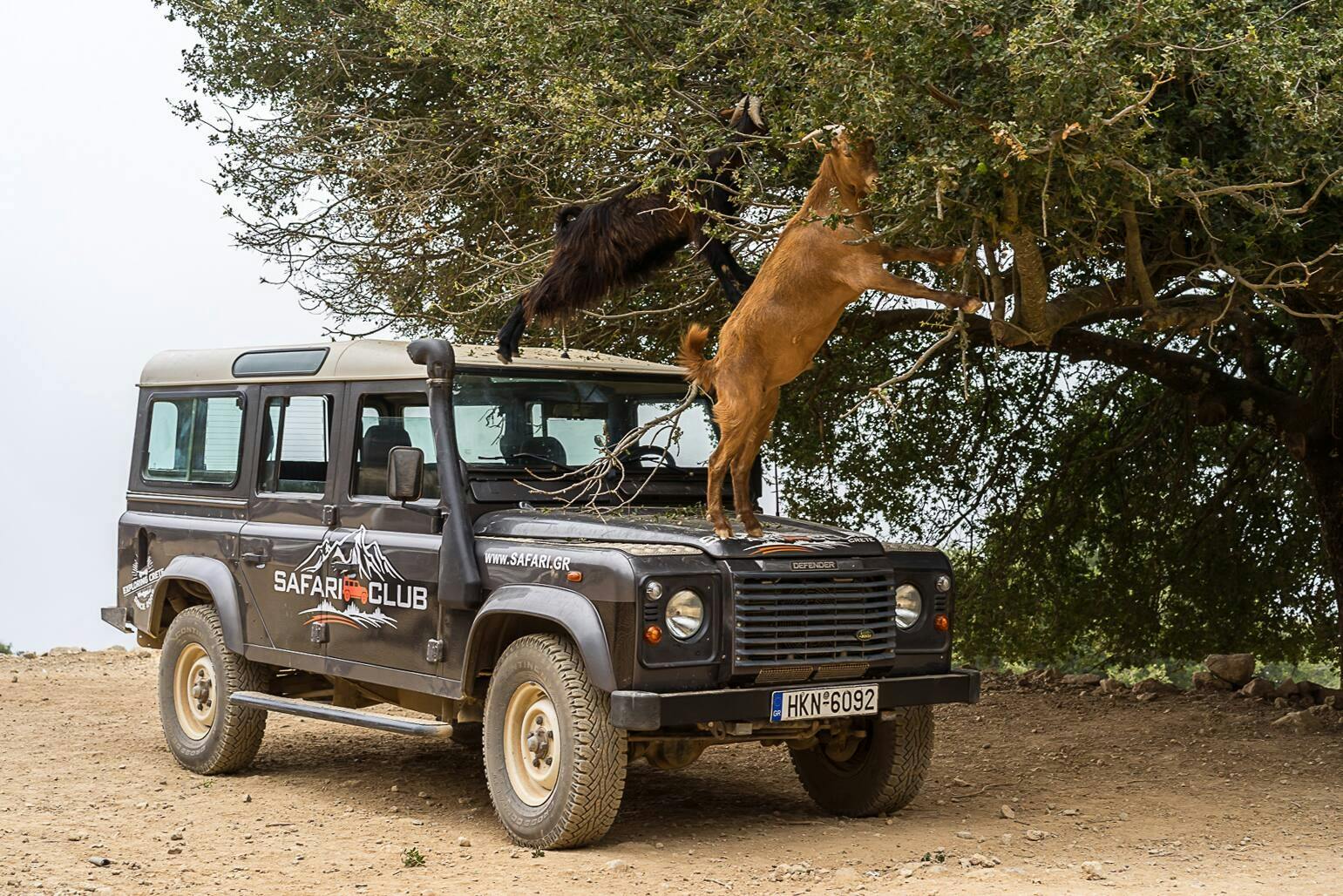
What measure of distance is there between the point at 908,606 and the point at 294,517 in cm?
339

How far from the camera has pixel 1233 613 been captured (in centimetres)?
1355

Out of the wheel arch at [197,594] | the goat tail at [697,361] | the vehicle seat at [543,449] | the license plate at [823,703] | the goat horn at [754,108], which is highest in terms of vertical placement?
the goat horn at [754,108]

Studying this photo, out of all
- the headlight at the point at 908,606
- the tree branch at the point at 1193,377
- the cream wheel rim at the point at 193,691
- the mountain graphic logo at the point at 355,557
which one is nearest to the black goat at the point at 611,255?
the mountain graphic logo at the point at 355,557

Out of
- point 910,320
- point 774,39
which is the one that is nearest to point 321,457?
point 774,39

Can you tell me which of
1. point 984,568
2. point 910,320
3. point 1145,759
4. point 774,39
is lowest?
point 1145,759

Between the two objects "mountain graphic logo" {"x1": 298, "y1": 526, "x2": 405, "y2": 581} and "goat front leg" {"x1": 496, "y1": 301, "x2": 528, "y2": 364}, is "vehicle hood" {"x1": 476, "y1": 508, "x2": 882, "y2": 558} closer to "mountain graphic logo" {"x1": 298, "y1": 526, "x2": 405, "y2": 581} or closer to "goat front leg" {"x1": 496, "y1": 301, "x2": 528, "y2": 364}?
"mountain graphic logo" {"x1": 298, "y1": 526, "x2": 405, "y2": 581}

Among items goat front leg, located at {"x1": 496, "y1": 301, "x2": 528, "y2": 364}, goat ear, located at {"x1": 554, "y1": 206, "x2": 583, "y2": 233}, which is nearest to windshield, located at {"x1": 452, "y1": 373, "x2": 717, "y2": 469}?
goat front leg, located at {"x1": 496, "y1": 301, "x2": 528, "y2": 364}

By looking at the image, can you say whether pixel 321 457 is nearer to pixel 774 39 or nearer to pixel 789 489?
pixel 774 39

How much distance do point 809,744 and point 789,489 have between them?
565 centimetres

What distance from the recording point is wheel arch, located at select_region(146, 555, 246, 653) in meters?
8.62

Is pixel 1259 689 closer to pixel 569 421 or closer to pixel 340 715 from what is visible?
pixel 569 421

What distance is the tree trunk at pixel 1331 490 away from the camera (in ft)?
39.1

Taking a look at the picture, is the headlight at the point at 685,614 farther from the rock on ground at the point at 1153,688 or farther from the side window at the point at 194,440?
the rock on ground at the point at 1153,688

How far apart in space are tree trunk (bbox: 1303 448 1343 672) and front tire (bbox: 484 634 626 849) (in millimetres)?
7520
